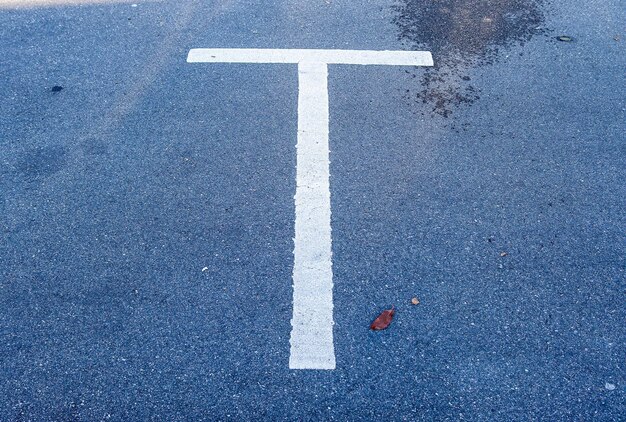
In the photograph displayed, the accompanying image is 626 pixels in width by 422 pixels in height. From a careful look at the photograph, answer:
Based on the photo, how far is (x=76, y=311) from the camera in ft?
11.0

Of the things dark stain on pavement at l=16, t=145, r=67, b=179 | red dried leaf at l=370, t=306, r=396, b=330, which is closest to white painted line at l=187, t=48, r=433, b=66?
dark stain on pavement at l=16, t=145, r=67, b=179

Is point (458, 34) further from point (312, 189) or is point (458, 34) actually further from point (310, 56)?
point (312, 189)

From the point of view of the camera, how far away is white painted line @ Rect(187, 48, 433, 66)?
5.27 m

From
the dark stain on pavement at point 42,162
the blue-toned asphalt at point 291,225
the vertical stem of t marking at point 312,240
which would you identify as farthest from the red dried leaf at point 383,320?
the dark stain on pavement at point 42,162

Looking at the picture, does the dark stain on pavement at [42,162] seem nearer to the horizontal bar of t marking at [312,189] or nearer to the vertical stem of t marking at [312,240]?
the horizontal bar of t marking at [312,189]

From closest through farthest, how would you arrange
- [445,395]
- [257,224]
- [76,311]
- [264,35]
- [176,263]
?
[445,395], [76,311], [176,263], [257,224], [264,35]

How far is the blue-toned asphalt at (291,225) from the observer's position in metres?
3.05

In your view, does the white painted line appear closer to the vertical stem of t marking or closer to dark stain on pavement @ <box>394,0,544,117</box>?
dark stain on pavement @ <box>394,0,544,117</box>

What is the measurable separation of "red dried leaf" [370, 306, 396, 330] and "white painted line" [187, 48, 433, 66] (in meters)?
2.77

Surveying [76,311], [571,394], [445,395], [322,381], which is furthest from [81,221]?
[571,394]

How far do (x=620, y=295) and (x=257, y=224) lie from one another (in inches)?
94.4

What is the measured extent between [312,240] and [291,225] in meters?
0.20

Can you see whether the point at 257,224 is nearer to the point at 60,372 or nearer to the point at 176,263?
the point at 176,263

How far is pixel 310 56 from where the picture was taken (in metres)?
5.35
